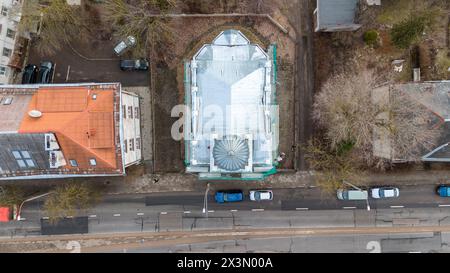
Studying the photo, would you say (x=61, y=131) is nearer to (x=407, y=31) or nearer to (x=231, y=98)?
(x=231, y=98)

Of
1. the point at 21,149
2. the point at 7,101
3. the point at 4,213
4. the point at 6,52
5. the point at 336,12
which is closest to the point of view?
the point at 21,149

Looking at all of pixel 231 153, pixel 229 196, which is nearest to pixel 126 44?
pixel 231 153

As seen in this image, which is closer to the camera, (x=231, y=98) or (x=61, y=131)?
(x=61, y=131)

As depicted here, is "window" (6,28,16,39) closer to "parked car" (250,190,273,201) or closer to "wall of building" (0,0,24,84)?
"wall of building" (0,0,24,84)

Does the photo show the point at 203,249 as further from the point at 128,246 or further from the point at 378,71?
the point at 378,71

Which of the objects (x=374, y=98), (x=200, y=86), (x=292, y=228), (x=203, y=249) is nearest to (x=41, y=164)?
(x=200, y=86)

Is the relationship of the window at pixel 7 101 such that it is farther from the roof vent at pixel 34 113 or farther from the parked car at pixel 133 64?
the parked car at pixel 133 64
